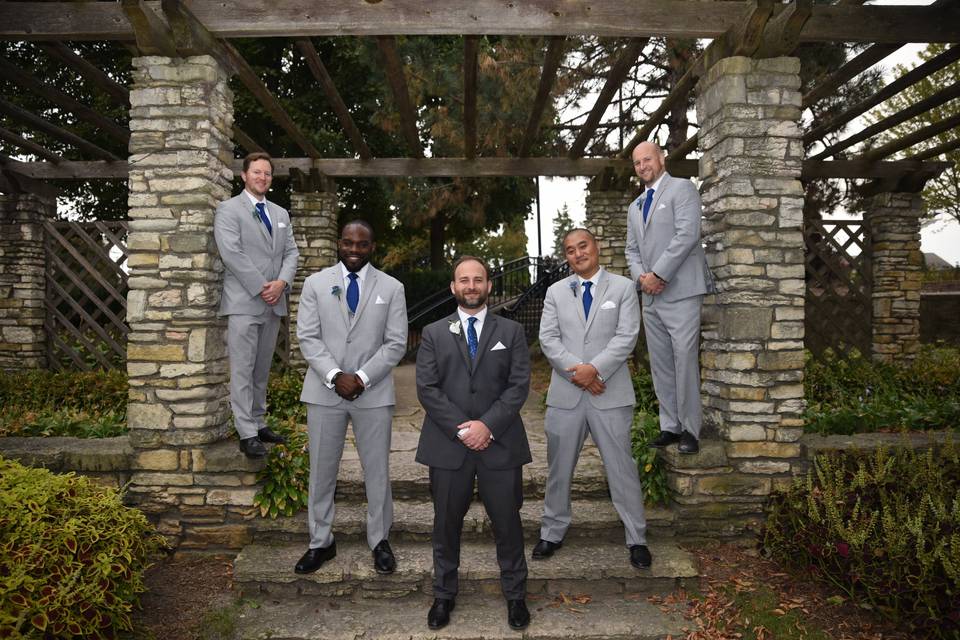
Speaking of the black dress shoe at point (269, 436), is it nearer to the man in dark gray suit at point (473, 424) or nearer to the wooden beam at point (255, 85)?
the man in dark gray suit at point (473, 424)

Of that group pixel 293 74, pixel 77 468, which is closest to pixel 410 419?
pixel 77 468

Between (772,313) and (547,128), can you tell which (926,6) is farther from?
(547,128)

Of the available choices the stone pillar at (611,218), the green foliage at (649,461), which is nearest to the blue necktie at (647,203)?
the green foliage at (649,461)

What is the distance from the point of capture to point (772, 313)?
4.35 meters

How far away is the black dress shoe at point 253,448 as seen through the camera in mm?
4219

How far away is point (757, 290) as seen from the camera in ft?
14.2

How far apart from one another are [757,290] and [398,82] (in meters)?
3.49

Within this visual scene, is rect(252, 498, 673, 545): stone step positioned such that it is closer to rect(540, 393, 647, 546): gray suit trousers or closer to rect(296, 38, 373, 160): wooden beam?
rect(540, 393, 647, 546): gray suit trousers

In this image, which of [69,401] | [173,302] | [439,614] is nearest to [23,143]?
[69,401]

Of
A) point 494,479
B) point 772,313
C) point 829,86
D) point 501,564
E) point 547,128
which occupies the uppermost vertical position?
point 547,128

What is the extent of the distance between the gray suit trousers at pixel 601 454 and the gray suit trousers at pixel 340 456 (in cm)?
103

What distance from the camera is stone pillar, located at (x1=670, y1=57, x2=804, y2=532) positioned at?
4336mm

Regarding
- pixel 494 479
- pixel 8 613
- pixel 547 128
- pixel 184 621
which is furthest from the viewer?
pixel 547 128

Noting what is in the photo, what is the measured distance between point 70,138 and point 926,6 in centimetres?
867
